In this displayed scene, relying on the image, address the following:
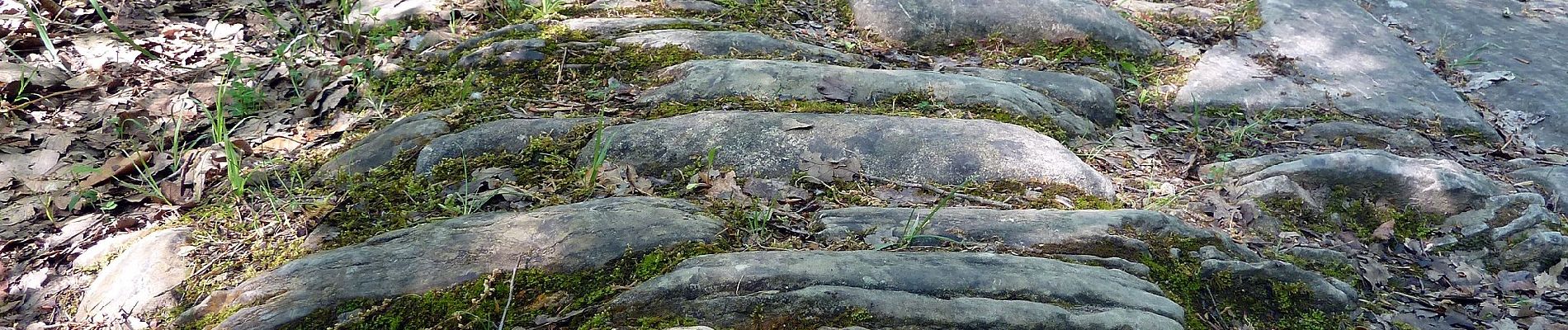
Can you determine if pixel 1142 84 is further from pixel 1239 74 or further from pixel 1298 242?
pixel 1298 242

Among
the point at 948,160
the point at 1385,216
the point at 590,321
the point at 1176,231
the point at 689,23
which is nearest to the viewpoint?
the point at 590,321

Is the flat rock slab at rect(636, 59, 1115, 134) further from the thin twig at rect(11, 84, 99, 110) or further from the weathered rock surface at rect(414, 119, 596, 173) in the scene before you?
the thin twig at rect(11, 84, 99, 110)

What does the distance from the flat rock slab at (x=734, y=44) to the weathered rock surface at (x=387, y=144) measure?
3.23 ft

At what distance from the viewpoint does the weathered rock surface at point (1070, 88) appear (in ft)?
13.0

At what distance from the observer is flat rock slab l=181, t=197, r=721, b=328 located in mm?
2182

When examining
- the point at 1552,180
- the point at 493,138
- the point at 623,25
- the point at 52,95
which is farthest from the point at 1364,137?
the point at 52,95

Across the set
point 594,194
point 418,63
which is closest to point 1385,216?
point 594,194

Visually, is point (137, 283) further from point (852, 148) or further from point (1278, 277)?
point (1278, 277)

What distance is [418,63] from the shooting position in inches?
153

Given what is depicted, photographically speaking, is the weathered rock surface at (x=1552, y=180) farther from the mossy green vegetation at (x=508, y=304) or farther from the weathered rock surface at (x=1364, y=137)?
the mossy green vegetation at (x=508, y=304)

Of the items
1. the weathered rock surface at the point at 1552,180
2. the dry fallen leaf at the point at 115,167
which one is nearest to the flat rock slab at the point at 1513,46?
the weathered rock surface at the point at 1552,180

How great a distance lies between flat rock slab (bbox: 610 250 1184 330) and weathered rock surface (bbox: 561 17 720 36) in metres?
2.07

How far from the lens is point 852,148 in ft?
10.2

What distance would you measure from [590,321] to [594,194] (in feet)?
2.47
